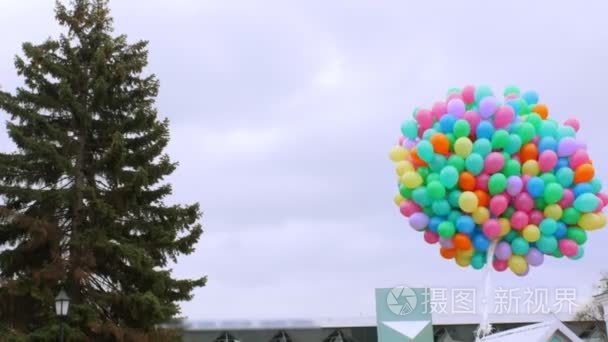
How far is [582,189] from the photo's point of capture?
12.2 meters

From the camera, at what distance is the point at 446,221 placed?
12258 mm

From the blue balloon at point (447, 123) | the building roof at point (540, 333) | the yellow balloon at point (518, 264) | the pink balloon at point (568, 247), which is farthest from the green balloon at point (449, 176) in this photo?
the building roof at point (540, 333)

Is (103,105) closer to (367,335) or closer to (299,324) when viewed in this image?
(299,324)

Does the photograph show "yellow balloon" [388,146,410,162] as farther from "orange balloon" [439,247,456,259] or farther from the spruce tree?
the spruce tree

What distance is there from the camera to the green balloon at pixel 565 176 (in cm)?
1216

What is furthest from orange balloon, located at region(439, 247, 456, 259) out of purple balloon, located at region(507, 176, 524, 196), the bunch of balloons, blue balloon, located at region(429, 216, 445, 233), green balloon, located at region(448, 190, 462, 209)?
purple balloon, located at region(507, 176, 524, 196)

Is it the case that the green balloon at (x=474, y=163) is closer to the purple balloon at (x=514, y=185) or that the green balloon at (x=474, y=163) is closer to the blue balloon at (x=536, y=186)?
the purple balloon at (x=514, y=185)

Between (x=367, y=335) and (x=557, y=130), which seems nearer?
(x=557, y=130)

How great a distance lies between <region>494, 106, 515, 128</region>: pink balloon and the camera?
1214 cm

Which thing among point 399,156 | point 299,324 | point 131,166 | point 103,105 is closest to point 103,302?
point 131,166

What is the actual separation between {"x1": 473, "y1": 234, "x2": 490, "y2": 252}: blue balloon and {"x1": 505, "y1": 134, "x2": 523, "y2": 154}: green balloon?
1212 millimetres

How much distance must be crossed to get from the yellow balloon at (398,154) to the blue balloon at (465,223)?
4.06ft

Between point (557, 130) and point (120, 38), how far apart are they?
1291cm

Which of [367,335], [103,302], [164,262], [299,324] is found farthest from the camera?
[367,335]
